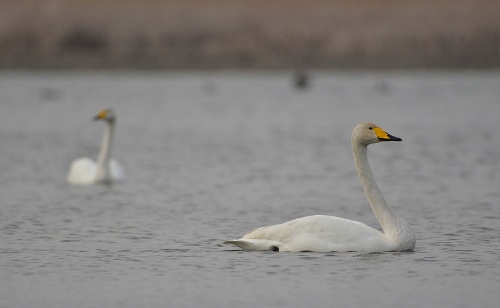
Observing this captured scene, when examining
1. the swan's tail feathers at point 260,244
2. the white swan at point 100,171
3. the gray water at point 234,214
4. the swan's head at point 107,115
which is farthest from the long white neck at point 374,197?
the swan's head at point 107,115

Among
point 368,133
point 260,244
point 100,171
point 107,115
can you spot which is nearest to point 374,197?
point 368,133

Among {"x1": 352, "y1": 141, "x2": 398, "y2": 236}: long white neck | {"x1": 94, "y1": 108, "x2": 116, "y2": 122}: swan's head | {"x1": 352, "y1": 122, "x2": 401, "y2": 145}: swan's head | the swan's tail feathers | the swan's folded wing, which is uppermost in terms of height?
{"x1": 94, "y1": 108, "x2": 116, "y2": 122}: swan's head

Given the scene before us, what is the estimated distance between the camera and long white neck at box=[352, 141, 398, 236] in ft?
39.3

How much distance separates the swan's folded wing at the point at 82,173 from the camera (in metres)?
19.3

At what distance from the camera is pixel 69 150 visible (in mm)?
27516

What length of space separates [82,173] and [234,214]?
502 cm

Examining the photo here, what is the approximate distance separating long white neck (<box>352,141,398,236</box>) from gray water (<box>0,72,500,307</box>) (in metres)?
0.40

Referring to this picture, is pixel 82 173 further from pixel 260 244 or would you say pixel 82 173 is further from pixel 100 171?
pixel 260 244

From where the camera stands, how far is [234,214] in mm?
15180

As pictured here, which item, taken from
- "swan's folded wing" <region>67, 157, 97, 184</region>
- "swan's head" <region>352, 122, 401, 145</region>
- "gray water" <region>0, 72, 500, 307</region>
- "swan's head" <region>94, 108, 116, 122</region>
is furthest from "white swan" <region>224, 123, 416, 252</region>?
"swan's head" <region>94, 108, 116, 122</region>

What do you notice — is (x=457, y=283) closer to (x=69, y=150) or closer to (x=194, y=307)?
(x=194, y=307)

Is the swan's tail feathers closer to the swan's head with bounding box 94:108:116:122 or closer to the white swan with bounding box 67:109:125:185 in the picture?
the white swan with bounding box 67:109:125:185

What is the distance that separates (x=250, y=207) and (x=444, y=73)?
297 feet

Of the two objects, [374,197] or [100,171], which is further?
[100,171]
